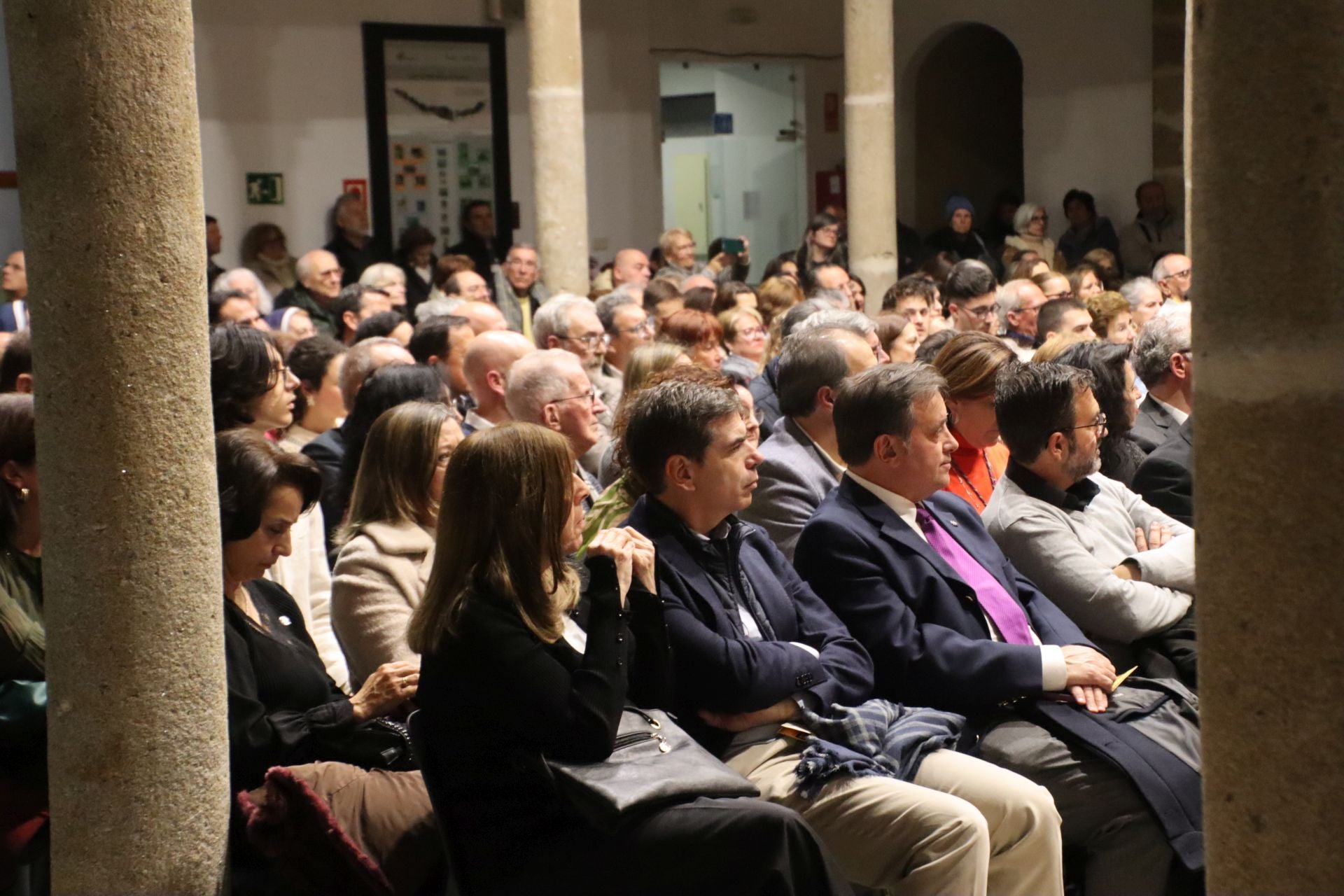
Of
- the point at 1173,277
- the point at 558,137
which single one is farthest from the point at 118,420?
the point at 1173,277

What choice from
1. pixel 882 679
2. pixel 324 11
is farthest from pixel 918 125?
pixel 882 679

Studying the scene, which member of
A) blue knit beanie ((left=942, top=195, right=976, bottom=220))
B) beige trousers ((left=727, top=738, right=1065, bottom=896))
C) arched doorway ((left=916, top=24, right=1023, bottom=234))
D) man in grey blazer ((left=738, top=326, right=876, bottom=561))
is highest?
arched doorway ((left=916, top=24, right=1023, bottom=234))

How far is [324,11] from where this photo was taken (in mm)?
12953

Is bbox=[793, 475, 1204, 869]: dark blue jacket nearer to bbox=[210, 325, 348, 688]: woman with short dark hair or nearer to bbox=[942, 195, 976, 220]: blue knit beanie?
bbox=[210, 325, 348, 688]: woman with short dark hair

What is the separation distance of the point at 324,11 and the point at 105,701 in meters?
11.1

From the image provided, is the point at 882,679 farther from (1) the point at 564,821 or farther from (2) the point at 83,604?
(2) the point at 83,604

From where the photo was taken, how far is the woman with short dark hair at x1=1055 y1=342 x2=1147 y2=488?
195 inches

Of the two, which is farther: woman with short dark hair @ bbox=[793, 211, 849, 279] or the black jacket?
woman with short dark hair @ bbox=[793, 211, 849, 279]

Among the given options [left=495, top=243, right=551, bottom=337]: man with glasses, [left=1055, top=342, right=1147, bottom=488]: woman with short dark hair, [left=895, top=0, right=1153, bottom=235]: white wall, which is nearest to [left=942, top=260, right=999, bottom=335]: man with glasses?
[left=1055, top=342, right=1147, bottom=488]: woman with short dark hair

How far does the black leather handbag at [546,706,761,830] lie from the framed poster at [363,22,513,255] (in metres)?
10.6

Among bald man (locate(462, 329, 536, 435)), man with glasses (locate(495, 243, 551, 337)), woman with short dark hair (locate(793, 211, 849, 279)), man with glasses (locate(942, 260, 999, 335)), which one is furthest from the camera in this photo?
woman with short dark hair (locate(793, 211, 849, 279))

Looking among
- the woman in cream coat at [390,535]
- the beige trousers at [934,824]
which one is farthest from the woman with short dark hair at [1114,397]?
the woman in cream coat at [390,535]

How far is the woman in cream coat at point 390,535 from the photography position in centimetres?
370

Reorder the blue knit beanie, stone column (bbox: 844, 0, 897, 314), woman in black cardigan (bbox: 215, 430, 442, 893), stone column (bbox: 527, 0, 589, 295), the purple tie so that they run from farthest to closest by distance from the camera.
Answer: the blue knit beanie
stone column (bbox: 844, 0, 897, 314)
stone column (bbox: 527, 0, 589, 295)
the purple tie
woman in black cardigan (bbox: 215, 430, 442, 893)
